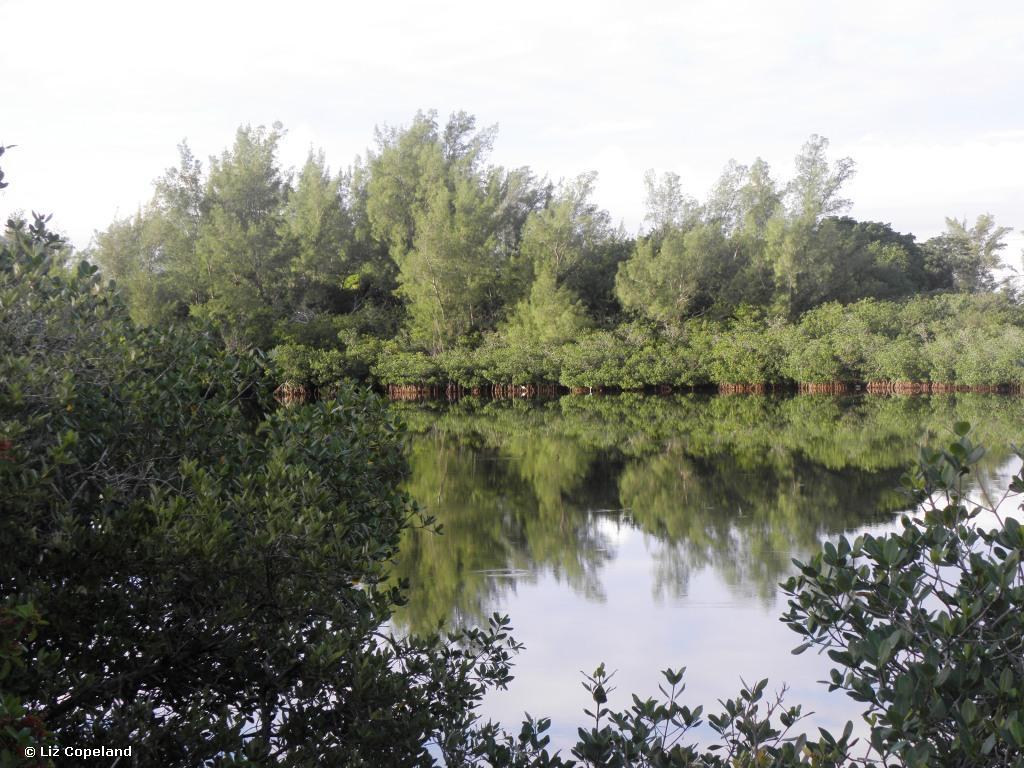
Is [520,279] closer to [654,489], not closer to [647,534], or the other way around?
[654,489]

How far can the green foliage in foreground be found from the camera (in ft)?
7.68

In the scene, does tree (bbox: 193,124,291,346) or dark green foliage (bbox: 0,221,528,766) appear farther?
tree (bbox: 193,124,291,346)

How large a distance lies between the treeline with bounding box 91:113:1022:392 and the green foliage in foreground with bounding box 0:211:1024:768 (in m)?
29.0

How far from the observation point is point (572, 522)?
10.9m

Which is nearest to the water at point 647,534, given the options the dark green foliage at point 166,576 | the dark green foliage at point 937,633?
the dark green foliage at point 166,576

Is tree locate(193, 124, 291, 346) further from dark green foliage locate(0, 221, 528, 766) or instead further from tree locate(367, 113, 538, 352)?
dark green foliage locate(0, 221, 528, 766)

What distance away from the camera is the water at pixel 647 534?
621 cm

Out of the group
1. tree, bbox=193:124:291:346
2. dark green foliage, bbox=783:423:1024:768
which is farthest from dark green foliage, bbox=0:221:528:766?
tree, bbox=193:124:291:346

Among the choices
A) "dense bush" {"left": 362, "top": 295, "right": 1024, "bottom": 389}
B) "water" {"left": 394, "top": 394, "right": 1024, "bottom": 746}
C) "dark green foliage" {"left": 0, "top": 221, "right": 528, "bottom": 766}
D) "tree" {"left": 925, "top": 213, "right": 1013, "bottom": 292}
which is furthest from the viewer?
"tree" {"left": 925, "top": 213, "right": 1013, "bottom": 292}

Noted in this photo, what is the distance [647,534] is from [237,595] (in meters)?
7.54

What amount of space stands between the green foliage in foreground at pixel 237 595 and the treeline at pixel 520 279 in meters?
29.0

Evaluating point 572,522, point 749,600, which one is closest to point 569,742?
point 749,600

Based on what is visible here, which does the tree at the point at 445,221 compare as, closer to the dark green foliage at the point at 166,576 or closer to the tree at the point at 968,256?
the tree at the point at 968,256

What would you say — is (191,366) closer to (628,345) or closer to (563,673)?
(563,673)
